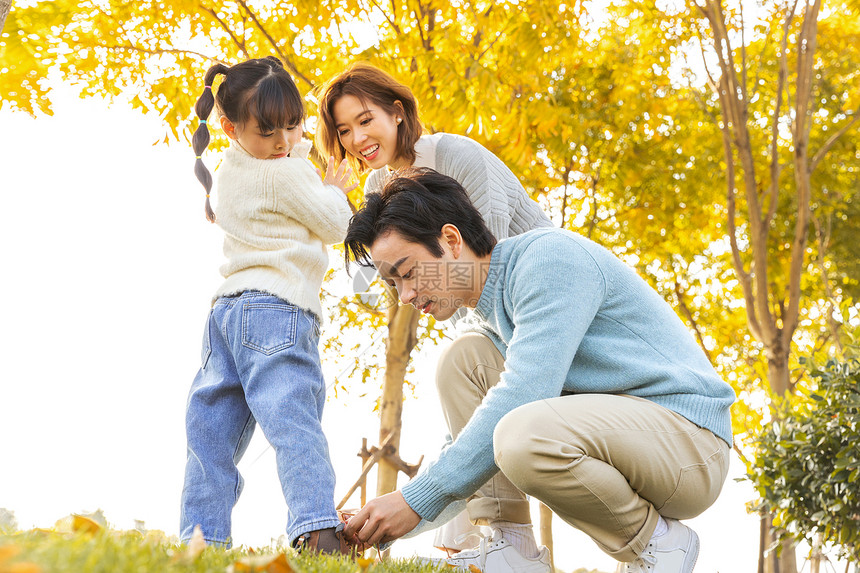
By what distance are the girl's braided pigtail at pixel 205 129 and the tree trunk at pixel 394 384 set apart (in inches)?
81.2

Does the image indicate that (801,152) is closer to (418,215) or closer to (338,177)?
(338,177)

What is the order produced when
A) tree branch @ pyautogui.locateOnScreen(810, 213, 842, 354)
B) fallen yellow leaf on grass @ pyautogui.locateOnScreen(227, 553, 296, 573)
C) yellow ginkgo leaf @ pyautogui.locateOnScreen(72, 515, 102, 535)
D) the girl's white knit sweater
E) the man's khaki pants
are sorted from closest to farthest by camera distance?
fallen yellow leaf on grass @ pyautogui.locateOnScreen(227, 553, 296, 573) → yellow ginkgo leaf @ pyautogui.locateOnScreen(72, 515, 102, 535) → the man's khaki pants → the girl's white knit sweater → tree branch @ pyautogui.locateOnScreen(810, 213, 842, 354)

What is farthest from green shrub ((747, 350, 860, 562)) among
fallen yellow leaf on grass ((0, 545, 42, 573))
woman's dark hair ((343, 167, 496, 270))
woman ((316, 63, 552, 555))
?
fallen yellow leaf on grass ((0, 545, 42, 573))

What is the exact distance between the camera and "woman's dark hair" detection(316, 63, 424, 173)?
300cm

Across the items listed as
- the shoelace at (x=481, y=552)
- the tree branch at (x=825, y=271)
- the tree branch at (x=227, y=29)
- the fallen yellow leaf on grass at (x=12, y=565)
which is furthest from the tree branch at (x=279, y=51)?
the tree branch at (x=825, y=271)

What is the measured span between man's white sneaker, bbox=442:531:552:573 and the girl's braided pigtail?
1.45m

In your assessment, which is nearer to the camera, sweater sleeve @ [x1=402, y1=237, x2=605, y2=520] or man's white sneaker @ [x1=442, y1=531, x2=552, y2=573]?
sweater sleeve @ [x1=402, y1=237, x2=605, y2=520]

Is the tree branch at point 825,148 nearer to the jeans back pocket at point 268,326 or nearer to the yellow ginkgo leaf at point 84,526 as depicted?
the jeans back pocket at point 268,326

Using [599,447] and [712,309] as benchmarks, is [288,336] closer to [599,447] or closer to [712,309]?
[599,447]

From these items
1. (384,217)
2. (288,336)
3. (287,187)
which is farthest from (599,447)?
(287,187)

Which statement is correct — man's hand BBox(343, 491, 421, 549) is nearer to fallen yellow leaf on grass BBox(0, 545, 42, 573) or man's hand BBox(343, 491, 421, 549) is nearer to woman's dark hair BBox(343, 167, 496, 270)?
woman's dark hair BBox(343, 167, 496, 270)

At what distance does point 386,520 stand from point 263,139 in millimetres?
1351

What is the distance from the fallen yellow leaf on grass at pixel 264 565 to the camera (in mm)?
1155

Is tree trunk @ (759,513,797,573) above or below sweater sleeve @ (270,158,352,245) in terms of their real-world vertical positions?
below
